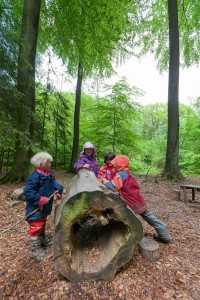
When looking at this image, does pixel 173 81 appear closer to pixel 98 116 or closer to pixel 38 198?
pixel 98 116

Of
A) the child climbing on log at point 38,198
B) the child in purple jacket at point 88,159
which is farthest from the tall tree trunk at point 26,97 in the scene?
the child climbing on log at point 38,198

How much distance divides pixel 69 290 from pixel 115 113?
35.3 ft

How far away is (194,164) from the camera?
15656mm

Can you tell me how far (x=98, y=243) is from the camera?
3.08 metres

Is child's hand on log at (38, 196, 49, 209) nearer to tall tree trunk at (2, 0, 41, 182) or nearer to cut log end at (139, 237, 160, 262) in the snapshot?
cut log end at (139, 237, 160, 262)

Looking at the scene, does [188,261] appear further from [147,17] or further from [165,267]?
[147,17]

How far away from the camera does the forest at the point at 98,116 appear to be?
271 centimetres

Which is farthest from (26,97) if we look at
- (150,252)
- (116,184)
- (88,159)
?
(150,252)

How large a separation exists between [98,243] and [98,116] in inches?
416

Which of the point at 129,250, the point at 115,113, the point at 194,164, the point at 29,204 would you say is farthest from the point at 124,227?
the point at 194,164

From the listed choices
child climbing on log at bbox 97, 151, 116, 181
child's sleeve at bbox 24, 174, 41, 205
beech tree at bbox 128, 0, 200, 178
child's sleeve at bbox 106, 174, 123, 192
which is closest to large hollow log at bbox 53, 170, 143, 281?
child's sleeve at bbox 106, 174, 123, 192

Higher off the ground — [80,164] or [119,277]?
[80,164]

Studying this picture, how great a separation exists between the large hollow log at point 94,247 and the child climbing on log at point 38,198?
1.84 ft

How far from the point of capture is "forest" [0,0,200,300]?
8.89 ft
